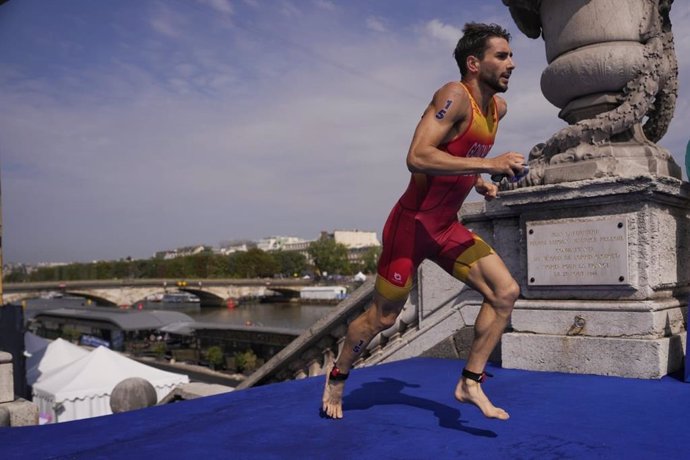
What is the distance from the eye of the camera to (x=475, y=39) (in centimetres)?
357

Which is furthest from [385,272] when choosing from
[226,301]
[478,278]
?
[226,301]

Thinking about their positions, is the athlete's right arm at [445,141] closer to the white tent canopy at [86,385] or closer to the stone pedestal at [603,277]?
the stone pedestal at [603,277]

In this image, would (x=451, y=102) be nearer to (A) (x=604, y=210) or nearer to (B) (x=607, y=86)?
(A) (x=604, y=210)

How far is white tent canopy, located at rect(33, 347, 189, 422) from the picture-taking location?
1460 centimetres

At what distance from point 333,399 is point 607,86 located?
3312 mm

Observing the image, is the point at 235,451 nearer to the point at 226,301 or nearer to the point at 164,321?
the point at 164,321

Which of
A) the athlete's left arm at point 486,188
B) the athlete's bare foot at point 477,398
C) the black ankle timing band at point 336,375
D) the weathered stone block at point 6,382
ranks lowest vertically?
the weathered stone block at point 6,382

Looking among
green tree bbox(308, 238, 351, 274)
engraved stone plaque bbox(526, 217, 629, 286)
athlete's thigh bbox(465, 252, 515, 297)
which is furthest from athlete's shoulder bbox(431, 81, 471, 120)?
green tree bbox(308, 238, 351, 274)

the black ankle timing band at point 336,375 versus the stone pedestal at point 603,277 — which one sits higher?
the stone pedestal at point 603,277

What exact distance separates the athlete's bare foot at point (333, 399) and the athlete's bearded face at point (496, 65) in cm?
198

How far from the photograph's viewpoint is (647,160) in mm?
4961

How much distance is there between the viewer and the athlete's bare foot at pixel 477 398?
3.54 meters

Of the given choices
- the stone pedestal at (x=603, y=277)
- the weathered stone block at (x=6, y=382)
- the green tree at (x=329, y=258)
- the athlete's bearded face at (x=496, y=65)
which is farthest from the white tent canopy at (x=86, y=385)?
the green tree at (x=329, y=258)

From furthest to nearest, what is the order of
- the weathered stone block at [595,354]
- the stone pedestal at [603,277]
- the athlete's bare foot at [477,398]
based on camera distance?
1. the stone pedestal at [603,277]
2. the weathered stone block at [595,354]
3. the athlete's bare foot at [477,398]
